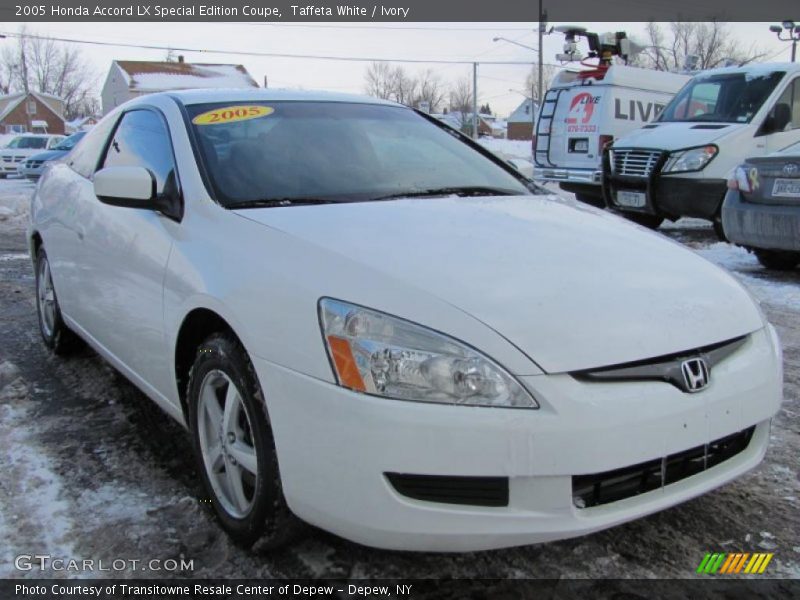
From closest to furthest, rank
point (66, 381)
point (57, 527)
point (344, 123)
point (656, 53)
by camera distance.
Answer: point (57, 527)
point (344, 123)
point (66, 381)
point (656, 53)

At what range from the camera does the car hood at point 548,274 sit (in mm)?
1931

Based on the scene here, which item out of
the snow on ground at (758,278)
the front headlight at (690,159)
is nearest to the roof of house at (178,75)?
the front headlight at (690,159)

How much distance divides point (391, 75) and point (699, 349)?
78.0m

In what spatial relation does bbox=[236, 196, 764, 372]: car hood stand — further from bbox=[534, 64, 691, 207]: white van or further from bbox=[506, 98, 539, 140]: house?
bbox=[506, 98, 539, 140]: house

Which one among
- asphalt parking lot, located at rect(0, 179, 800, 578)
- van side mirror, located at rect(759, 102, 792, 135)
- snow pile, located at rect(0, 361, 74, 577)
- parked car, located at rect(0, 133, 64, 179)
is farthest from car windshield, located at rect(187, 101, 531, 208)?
parked car, located at rect(0, 133, 64, 179)

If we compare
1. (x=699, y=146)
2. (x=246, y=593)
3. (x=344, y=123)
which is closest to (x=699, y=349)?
(x=246, y=593)

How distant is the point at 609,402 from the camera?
185cm

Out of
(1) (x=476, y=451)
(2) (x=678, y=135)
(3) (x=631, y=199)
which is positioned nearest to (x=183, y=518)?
(1) (x=476, y=451)

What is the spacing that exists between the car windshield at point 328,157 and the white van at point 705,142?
18.9ft

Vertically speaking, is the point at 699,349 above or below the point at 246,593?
above

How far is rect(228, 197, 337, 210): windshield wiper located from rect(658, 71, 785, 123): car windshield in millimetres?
7803

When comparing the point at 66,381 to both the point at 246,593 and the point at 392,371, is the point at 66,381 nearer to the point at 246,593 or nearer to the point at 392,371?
the point at 246,593

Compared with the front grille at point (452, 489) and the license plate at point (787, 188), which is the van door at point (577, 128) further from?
the front grille at point (452, 489)

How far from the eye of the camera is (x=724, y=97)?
936cm
